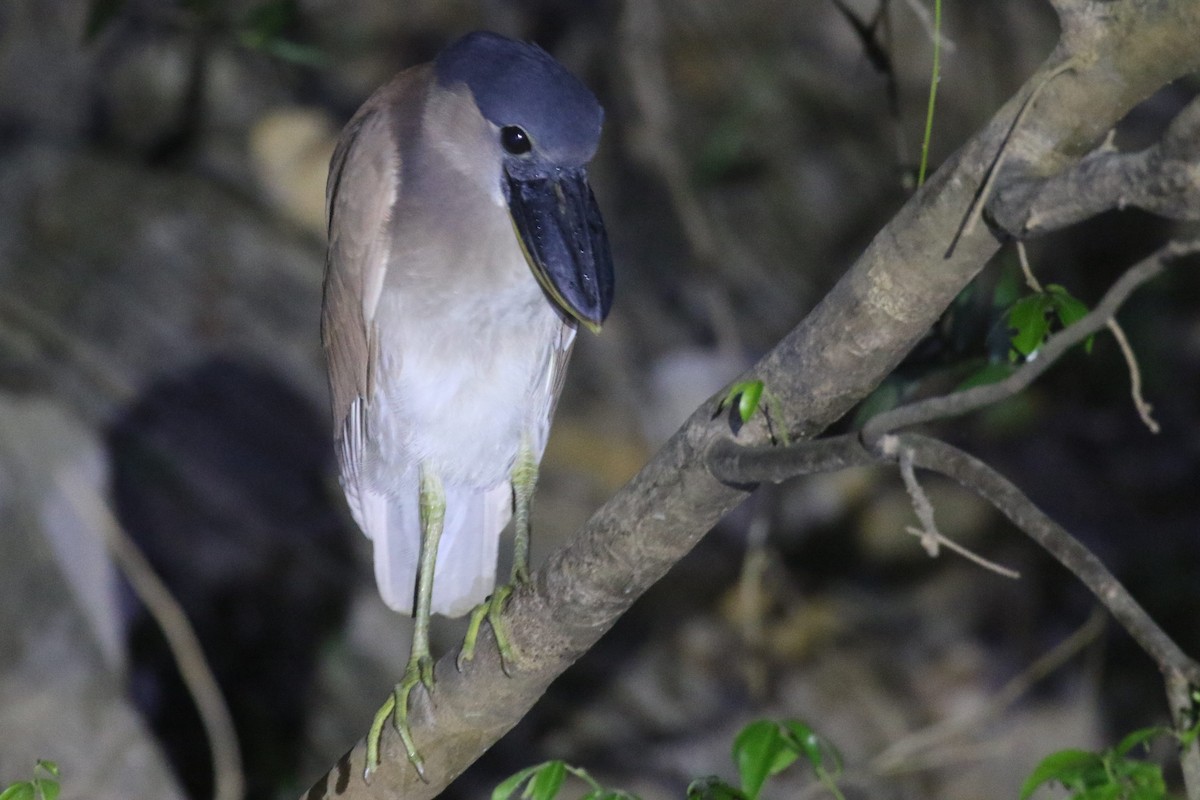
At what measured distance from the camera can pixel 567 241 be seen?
155 cm

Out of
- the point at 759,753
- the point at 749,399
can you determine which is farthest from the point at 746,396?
the point at 759,753

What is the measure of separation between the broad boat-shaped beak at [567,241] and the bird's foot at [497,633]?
0.37 m

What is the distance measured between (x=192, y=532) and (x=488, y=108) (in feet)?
6.33

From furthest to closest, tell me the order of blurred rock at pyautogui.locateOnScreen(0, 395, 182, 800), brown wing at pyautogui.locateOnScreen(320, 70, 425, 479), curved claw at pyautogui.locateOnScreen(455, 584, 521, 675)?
blurred rock at pyautogui.locateOnScreen(0, 395, 182, 800), brown wing at pyautogui.locateOnScreen(320, 70, 425, 479), curved claw at pyautogui.locateOnScreen(455, 584, 521, 675)

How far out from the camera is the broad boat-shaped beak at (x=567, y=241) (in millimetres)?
1518

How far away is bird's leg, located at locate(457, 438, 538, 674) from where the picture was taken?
4.75 feet

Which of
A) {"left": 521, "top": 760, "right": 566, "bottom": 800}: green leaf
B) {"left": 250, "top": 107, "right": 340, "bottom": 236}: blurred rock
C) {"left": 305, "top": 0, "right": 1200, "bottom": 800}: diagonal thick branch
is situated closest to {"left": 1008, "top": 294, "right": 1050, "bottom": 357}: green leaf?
{"left": 305, "top": 0, "right": 1200, "bottom": 800}: diagonal thick branch

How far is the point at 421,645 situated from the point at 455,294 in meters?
0.53

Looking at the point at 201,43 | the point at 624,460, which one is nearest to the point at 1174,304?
the point at 624,460

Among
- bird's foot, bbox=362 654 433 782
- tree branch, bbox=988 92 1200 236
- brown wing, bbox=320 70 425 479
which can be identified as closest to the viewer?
tree branch, bbox=988 92 1200 236

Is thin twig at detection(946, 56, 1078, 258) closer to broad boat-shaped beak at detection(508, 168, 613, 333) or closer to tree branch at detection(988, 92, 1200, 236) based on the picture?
tree branch at detection(988, 92, 1200, 236)

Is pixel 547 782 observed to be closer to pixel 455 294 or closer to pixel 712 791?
pixel 712 791

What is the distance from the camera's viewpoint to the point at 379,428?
1.89 meters

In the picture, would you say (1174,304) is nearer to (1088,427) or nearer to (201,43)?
(1088,427)
